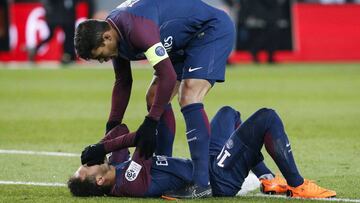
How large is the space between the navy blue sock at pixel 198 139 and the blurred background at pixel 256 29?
718 inches

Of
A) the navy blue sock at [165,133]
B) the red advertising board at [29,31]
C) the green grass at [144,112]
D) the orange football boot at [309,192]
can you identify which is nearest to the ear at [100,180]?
the green grass at [144,112]

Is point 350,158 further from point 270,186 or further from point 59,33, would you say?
point 59,33

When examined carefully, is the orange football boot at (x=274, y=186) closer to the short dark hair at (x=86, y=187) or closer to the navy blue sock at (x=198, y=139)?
the navy blue sock at (x=198, y=139)

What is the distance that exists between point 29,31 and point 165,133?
1855 cm

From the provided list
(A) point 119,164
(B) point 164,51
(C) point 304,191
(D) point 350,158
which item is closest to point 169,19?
(B) point 164,51

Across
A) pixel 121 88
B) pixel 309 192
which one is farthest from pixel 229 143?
pixel 121 88

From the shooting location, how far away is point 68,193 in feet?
23.6

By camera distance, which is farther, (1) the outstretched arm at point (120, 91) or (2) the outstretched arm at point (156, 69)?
(1) the outstretched arm at point (120, 91)

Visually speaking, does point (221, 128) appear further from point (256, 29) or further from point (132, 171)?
point (256, 29)

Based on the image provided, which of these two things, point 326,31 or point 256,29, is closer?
point 326,31

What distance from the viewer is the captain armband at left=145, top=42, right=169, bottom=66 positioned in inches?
264

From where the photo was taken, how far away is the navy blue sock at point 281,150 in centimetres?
681

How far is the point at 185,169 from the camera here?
6.96m

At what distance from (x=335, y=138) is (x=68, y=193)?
4524 millimetres
